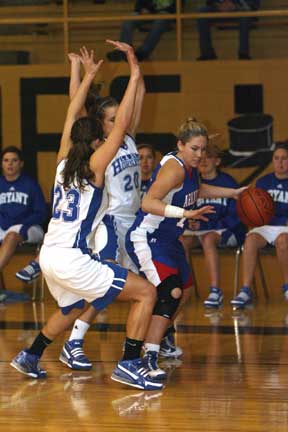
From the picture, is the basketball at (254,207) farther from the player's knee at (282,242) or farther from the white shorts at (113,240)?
the white shorts at (113,240)

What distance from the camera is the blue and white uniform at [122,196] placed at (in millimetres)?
6539

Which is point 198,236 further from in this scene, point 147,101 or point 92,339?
point 92,339

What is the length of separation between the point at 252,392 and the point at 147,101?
18.1 ft

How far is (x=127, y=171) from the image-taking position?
6609 millimetres

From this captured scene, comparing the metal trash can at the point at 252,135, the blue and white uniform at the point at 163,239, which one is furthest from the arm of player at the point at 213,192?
the metal trash can at the point at 252,135

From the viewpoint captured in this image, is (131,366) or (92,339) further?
(92,339)

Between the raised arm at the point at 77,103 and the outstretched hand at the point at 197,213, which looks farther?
the raised arm at the point at 77,103

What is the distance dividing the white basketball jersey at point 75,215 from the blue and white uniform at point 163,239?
0.53m

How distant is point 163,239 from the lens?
632cm

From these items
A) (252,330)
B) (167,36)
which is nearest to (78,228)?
(252,330)

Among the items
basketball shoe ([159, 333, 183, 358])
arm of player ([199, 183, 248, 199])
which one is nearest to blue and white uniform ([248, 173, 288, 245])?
arm of player ([199, 183, 248, 199])

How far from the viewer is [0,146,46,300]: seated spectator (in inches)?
387

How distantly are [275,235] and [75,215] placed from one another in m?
3.91

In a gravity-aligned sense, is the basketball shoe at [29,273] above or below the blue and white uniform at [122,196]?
below
